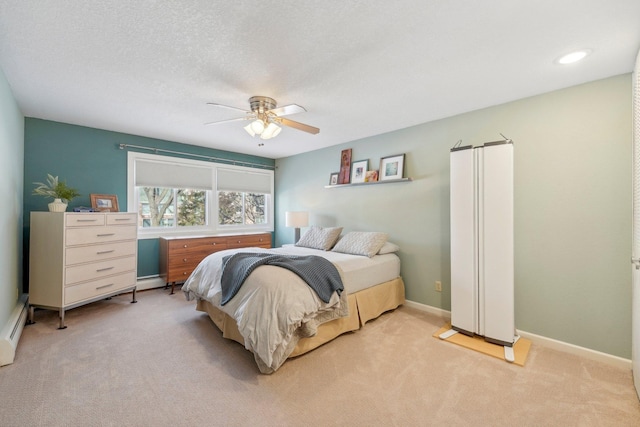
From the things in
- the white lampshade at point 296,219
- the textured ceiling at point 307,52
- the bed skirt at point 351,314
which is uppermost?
the textured ceiling at point 307,52

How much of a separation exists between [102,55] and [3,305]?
2286mm

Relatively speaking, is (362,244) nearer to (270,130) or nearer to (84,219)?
(270,130)

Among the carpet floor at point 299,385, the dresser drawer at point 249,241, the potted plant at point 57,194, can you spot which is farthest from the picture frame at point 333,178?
the potted plant at point 57,194

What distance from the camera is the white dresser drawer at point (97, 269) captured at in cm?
294

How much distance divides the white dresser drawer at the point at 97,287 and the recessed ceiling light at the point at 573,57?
15.9 feet

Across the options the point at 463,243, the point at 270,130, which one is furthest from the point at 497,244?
the point at 270,130

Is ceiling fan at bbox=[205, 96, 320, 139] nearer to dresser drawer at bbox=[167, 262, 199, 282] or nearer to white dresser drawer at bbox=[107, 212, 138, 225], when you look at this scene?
white dresser drawer at bbox=[107, 212, 138, 225]

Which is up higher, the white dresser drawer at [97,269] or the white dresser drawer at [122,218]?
the white dresser drawer at [122,218]

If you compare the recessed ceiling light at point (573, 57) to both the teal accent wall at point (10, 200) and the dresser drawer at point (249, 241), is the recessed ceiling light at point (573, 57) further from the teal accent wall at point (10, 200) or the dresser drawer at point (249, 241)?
the dresser drawer at point (249, 241)

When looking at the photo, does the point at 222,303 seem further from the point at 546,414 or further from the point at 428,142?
the point at 428,142

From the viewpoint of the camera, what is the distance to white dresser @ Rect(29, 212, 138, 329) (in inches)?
113

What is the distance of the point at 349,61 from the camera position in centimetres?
208

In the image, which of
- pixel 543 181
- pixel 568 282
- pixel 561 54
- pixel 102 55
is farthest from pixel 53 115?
pixel 568 282

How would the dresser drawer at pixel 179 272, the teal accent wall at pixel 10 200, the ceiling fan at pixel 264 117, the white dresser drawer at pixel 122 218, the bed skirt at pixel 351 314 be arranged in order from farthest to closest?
the dresser drawer at pixel 179 272 < the white dresser drawer at pixel 122 218 < the ceiling fan at pixel 264 117 < the bed skirt at pixel 351 314 < the teal accent wall at pixel 10 200
